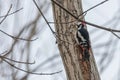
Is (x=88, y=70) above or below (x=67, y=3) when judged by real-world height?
below

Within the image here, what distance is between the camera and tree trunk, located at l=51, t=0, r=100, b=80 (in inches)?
118

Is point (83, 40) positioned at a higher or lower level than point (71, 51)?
higher

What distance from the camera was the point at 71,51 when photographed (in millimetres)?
3023

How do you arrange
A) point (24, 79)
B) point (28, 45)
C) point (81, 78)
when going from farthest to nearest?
1. point (28, 45)
2. point (24, 79)
3. point (81, 78)

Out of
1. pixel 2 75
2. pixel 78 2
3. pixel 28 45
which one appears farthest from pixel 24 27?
pixel 78 2

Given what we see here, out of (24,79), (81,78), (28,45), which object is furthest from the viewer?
(28,45)

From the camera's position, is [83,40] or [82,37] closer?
[82,37]

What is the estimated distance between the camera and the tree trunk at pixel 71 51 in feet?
9.81

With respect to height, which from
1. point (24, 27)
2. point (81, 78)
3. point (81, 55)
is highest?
point (24, 27)

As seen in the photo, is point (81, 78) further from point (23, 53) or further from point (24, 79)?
point (23, 53)

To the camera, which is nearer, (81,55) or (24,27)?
(81,55)

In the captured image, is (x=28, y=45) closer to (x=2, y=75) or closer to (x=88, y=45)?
(x=2, y=75)

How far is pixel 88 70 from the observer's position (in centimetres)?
300

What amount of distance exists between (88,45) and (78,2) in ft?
1.33
